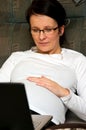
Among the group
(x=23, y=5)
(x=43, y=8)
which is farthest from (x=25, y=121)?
(x=23, y=5)

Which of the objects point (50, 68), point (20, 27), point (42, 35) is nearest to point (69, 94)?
point (50, 68)

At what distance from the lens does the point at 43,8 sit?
179cm

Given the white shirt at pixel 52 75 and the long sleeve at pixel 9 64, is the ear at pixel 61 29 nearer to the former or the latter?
the white shirt at pixel 52 75

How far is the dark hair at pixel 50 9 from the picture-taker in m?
1.79

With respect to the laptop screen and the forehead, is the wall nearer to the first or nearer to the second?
the forehead

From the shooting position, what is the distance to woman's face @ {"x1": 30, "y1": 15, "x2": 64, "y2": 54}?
178 centimetres

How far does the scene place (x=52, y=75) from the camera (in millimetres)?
1702

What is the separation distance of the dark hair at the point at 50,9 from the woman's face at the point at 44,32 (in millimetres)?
22

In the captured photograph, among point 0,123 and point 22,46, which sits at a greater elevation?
point 0,123

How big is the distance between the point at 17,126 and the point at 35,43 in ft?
3.38

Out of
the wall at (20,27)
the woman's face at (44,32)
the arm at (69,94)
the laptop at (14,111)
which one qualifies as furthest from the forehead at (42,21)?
the laptop at (14,111)

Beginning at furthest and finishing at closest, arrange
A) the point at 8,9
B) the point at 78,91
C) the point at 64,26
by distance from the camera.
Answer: the point at 8,9
the point at 64,26
the point at 78,91

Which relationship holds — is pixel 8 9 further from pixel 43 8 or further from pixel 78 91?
pixel 78 91

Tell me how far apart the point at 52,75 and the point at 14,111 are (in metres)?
0.83
